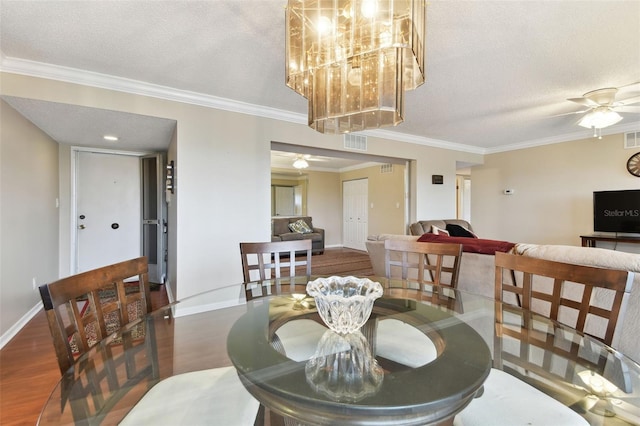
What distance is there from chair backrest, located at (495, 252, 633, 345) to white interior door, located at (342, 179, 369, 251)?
555 centimetres

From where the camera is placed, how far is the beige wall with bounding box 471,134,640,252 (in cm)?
434

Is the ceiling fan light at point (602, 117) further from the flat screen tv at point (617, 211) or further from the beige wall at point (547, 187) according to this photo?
the beige wall at point (547, 187)

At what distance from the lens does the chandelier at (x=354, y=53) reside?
1278mm

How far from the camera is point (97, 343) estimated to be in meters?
1.11

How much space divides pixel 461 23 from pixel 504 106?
1.99 metres

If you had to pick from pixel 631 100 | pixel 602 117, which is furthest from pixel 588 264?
pixel 631 100

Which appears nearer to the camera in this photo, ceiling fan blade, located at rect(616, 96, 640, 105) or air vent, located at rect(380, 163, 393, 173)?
ceiling fan blade, located at rect(616, 96, 640, 105)

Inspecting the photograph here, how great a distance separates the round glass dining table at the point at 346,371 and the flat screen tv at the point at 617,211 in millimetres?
4052

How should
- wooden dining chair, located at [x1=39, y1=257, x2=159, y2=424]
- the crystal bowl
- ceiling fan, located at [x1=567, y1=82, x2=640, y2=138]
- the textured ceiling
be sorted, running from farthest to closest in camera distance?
ceiling fan, located at [x1=567, y1=82, x2=640, y2=138] < the textured ceiling < the crystal bowl < wooden dining chair, located at [x1=39, y1=257, x2=159, y2=424]

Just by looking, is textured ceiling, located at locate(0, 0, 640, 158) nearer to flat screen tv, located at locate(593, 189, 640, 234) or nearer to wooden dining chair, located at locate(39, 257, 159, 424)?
wooden dining chair, located at locate(39, 257, 159, 424)

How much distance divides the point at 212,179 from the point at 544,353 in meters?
3.05

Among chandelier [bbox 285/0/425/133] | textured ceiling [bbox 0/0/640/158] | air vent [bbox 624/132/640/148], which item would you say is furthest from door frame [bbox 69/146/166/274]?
air vent [bbox 624/132/640/148]

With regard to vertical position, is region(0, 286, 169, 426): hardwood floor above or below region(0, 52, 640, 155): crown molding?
below

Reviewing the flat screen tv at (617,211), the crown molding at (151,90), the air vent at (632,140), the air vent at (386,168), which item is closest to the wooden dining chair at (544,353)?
the crown molding at (151,90)
